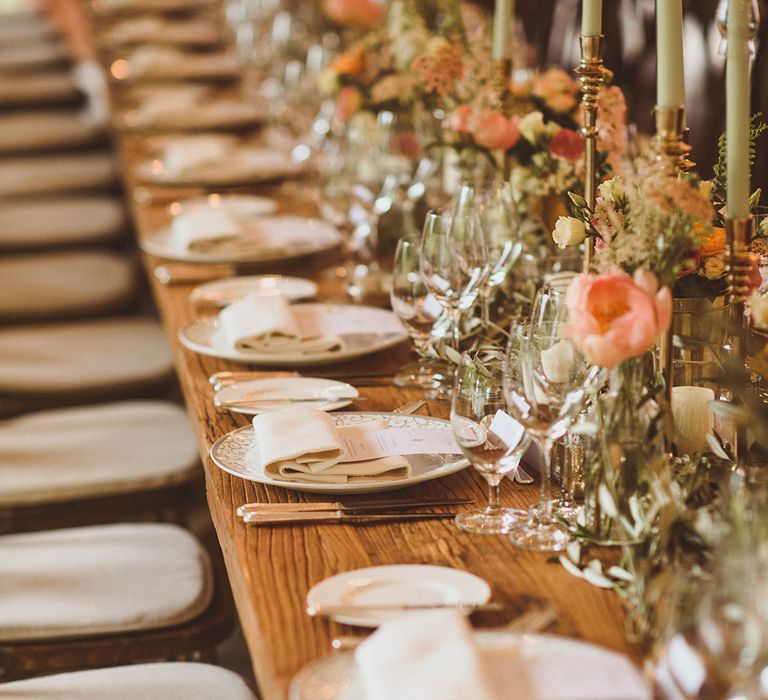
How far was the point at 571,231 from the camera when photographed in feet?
4.50

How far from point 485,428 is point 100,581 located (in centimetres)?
83

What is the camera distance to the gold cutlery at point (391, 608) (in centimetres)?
104

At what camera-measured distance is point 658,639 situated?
92 cm

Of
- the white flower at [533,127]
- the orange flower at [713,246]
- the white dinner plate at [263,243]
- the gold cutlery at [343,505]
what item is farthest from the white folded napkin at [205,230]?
the orange flower at [713,246]

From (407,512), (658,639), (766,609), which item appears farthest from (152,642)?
(766,609)

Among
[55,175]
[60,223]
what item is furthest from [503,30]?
[55,175]

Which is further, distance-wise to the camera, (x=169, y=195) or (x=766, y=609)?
(x=169, y=195)

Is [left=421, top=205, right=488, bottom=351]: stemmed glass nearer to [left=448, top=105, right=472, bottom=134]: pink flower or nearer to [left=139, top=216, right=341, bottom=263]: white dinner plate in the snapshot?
[left=448, top=105, right=472, bottom=134]: pink flower

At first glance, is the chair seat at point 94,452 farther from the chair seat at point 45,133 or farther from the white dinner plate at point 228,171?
the chair seat at point 45,133

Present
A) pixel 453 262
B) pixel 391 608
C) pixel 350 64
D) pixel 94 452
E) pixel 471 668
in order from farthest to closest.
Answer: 1. pixel 350 64
2. pixel 94 452
3. pixel 453 262
4. pixel 391 608
5. pixel 471 668

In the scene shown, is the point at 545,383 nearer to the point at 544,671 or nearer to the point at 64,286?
the point at 544,671

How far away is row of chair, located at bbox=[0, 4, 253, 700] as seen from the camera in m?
1.70

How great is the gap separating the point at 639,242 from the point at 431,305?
0.58 meters

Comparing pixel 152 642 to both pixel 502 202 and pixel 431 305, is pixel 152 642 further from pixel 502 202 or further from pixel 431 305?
pixel 502 202
